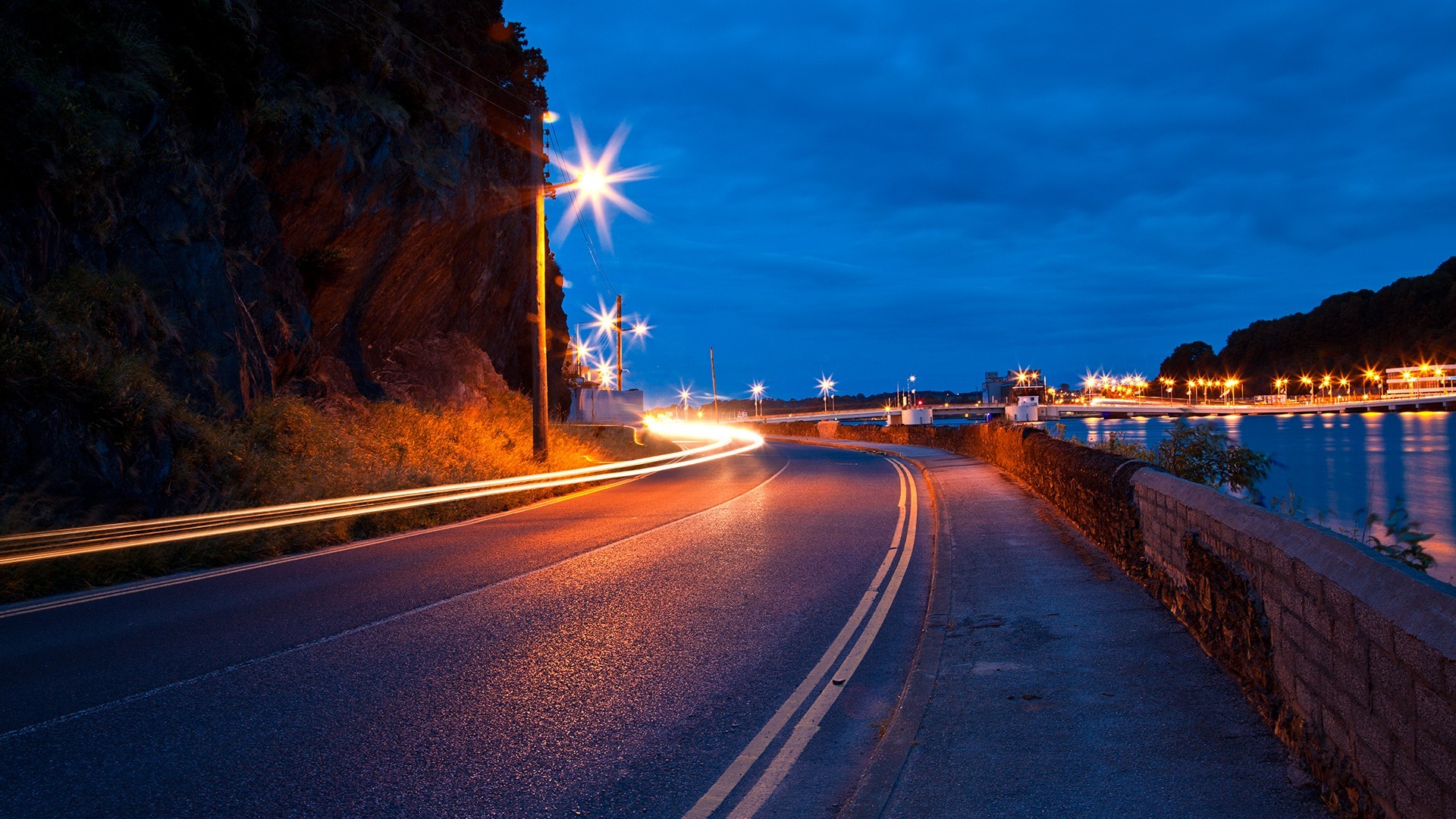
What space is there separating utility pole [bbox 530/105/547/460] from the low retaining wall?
15.5 meters

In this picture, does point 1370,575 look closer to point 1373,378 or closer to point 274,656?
point 274,656

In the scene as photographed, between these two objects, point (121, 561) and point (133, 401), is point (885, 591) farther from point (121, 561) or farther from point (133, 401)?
point (133, 401)

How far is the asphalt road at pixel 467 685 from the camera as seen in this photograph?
416cm

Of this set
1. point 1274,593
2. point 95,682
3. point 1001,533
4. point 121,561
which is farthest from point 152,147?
point 1274,593

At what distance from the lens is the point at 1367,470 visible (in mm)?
59094

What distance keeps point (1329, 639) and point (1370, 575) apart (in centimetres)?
49

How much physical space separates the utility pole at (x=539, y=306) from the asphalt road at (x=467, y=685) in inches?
396

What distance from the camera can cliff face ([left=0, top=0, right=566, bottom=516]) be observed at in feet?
40.7

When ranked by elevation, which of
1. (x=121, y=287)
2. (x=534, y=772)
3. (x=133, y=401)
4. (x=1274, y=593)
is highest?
(x=121, y=287)

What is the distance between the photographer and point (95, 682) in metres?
5.77

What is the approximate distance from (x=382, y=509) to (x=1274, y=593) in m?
11.7

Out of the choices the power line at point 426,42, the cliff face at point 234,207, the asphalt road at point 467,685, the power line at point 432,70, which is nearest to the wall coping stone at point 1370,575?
the asphalt road at point 467,685

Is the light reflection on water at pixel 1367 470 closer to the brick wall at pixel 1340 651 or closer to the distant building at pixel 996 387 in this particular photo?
the brick wall at pixel 1340 651

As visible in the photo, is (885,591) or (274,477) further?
(274,477)
